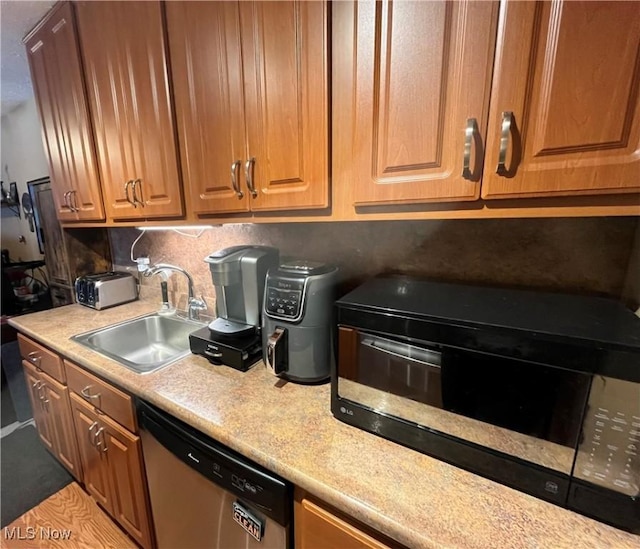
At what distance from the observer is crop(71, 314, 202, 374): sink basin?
56.3 inches

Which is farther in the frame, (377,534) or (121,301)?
(121,301)

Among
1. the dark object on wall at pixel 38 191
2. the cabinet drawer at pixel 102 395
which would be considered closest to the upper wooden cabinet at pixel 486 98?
the cabinet drawer at pixel 102 395

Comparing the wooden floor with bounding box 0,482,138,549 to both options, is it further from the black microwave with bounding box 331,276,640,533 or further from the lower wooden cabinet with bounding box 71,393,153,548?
the black microwave with bounding box 331,276,640,533

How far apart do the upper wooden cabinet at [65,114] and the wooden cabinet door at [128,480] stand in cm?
101

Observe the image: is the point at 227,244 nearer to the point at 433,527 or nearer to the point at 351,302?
the point at 351,302

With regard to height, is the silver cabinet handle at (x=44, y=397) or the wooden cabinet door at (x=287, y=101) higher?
the wooden cabinet door at (x=287, y=101)

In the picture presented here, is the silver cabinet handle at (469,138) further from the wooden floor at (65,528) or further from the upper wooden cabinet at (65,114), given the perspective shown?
the wooden floor at (65,528)

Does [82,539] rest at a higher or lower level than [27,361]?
lower

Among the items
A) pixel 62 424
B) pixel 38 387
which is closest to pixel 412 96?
pixel 62 424

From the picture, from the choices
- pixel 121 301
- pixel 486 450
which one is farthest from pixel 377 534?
pixel 121 301

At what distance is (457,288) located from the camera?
815 mm

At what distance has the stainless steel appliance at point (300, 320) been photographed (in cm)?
85

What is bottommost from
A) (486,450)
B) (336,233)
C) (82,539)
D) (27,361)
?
(82,539)

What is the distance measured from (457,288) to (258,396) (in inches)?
25.6
